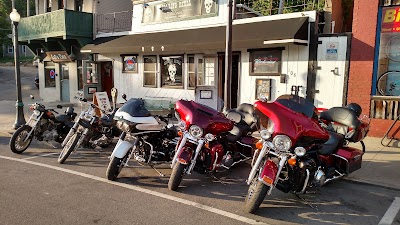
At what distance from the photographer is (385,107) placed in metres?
8.95

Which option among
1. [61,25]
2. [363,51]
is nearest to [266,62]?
[363,51]

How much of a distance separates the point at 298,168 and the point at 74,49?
1627cm

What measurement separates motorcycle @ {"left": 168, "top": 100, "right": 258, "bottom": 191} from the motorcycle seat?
116cm

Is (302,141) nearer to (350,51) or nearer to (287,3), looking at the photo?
(350,51)

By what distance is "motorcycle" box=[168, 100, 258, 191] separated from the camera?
5168 millimetres

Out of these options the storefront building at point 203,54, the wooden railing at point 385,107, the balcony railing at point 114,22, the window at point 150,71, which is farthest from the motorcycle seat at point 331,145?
the balcony railing at point 114,22

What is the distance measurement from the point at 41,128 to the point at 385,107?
8.71m

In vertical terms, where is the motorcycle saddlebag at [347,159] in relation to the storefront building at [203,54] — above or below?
below

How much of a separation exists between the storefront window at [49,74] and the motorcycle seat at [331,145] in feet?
59.2

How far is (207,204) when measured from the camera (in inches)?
187

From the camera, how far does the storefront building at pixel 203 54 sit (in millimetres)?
10227

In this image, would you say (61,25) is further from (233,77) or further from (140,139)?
(140,139)

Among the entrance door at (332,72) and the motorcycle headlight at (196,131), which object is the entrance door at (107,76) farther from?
the motorcycle headlight at (196,131)

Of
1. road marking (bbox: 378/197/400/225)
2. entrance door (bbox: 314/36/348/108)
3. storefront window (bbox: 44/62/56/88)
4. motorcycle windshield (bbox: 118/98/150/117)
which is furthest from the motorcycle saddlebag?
storefront window (bbox: 44/62/56/88)
